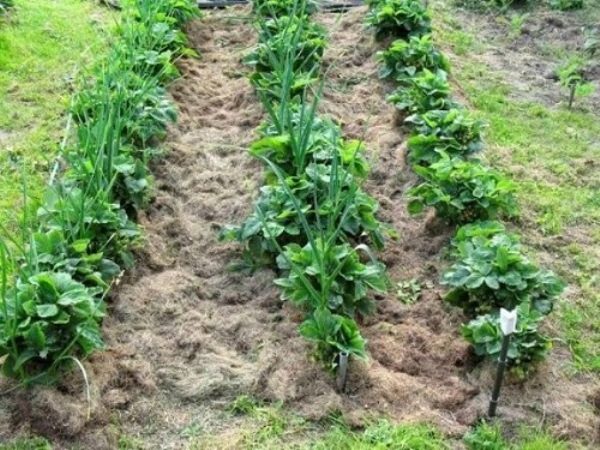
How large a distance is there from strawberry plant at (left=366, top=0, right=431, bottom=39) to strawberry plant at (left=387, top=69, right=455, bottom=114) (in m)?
1.06

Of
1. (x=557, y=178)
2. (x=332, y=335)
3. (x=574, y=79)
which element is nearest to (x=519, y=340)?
(x=332, y=335)

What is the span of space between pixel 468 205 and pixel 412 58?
1.75 meters

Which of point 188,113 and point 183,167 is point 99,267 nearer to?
point 183,167

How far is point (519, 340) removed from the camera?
337cm

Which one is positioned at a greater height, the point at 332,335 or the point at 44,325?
the point at 44,325

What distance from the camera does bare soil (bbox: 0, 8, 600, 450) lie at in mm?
3252

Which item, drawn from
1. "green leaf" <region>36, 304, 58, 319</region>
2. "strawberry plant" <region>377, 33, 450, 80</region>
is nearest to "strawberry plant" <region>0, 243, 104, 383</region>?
"green leaf" <region>36, 304, 58, 319</region>

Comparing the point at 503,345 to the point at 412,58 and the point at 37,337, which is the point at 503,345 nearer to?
the point at 37,337

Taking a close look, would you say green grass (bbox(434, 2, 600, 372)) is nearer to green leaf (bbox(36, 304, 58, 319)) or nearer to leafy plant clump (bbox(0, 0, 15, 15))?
green leaf (bbox(36, 304, 58, 319))

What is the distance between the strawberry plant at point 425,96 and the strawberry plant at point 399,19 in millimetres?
1057

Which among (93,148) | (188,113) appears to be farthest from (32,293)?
(188,113)

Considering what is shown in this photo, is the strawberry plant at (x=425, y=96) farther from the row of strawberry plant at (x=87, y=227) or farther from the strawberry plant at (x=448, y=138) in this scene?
the row of strawberry plant at (x=87, y=227)

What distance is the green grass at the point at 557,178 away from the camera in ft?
12.9

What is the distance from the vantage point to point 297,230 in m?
3.93
